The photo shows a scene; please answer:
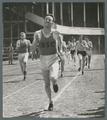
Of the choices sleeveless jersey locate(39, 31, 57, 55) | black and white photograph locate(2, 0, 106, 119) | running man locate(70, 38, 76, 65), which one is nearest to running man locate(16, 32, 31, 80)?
black and white photograph locate(2, 0, 106, 119)

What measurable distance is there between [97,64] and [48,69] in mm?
872

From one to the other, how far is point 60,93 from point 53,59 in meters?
0.64

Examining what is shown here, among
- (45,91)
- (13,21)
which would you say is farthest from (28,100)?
(13,21)

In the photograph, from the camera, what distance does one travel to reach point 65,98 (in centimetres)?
1697

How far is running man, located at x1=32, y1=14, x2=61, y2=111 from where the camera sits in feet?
55.1

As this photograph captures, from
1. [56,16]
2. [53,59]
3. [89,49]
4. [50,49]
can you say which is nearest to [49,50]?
[50,49]

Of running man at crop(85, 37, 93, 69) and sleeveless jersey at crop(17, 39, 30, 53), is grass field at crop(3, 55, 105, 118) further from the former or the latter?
sleeveless jersey at crop(17, 39, 30, 53)

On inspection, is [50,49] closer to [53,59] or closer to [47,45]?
[47,45]

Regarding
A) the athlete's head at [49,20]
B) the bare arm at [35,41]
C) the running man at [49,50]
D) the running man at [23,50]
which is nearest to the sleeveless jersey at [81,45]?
the running man at [49,50]

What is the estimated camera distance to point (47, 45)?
16.8 metres

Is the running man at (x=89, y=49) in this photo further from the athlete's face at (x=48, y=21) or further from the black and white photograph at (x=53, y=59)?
the athlete's face at (x=48, y=21)

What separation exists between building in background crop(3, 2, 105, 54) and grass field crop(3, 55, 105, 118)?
0.45 meters

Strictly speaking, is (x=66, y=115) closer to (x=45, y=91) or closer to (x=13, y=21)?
(x=45, y=91)

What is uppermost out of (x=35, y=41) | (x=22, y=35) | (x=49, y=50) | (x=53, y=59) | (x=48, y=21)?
Result: (x=48, y=21)
